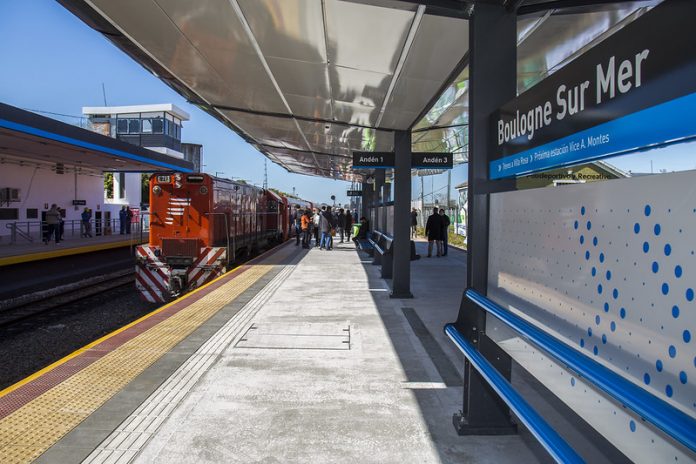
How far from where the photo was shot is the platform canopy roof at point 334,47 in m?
4.57

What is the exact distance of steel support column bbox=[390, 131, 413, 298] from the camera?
30.1 feet

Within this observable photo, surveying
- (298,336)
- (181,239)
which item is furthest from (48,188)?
(298,336)

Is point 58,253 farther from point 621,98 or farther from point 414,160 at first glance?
point 621,98

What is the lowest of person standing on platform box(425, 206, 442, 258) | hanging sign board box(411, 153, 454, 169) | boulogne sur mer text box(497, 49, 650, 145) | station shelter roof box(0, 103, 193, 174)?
person standing on platform box(425, 206, 442, 258)

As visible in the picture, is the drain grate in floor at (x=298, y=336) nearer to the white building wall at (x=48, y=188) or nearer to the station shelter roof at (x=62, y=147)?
the station shelter roof at (x=62, y=147)

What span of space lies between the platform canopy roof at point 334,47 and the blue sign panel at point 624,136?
164 cm

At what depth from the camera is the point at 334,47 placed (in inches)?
220

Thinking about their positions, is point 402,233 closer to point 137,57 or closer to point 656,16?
point 137,57

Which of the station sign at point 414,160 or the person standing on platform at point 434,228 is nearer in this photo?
the station sign at point 414,160

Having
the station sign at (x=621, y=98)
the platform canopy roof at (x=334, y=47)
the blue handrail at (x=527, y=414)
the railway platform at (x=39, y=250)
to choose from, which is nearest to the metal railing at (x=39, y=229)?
the railway platform at (x=39, y=250)

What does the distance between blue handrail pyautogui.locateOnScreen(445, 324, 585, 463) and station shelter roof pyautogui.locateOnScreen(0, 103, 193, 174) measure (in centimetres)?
1485

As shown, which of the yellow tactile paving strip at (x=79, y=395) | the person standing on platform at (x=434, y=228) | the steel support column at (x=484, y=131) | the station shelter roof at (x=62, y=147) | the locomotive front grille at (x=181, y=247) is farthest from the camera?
the person standing on platform at (x=434, y=228)

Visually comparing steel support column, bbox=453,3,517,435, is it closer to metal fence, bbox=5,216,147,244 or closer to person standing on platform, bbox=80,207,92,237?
metal fence, bbox=5,216,147,244

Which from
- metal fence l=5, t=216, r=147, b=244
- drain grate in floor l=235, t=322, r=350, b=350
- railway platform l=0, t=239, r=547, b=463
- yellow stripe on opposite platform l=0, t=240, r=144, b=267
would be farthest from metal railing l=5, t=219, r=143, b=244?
railway platform l=0, t=239, r=547, b=463
